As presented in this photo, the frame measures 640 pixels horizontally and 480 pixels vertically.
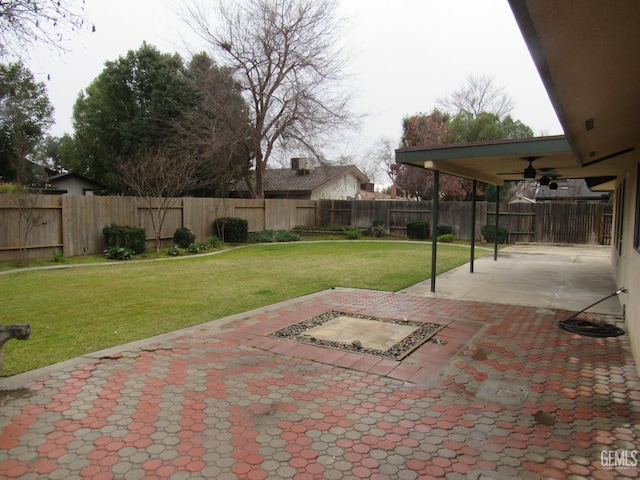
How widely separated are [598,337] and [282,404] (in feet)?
13.3

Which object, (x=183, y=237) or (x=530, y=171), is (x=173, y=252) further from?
(x=530, y=171)

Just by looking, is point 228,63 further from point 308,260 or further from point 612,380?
point 612,380

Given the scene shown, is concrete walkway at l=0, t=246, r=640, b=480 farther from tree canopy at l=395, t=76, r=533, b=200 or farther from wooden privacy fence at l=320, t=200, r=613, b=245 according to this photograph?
tree canopy at l=395, t=76, r=533, b=200

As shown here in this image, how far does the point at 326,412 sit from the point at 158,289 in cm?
562

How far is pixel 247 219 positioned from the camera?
743 inches

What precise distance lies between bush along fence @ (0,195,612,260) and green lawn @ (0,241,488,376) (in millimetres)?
1939

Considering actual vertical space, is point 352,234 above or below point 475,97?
below

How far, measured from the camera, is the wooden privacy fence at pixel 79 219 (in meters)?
11.0

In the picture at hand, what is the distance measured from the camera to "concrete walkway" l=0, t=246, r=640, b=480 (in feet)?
8.55

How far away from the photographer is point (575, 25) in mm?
2051

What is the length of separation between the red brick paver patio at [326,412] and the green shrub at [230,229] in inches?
486

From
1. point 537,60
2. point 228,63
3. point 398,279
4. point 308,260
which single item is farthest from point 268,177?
point 537,60

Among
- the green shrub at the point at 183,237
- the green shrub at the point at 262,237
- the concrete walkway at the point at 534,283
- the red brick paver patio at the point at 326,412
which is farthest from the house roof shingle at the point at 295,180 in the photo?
the red brick paver patio at the point at 326,412

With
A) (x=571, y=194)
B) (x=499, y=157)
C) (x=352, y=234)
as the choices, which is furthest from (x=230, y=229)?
(x=571, y=194)
